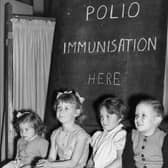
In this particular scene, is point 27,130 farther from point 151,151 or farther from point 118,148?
point 151,151

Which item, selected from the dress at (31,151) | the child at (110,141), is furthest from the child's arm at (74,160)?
the dress at (31,151)

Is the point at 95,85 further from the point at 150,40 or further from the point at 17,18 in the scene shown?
the point at 17,18

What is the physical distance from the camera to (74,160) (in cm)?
260

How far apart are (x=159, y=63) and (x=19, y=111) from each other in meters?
1.13

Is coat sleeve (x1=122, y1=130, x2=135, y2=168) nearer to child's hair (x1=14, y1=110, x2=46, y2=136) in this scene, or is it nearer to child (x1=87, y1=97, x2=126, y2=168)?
child (x1=87, y1=97, x2=126, y2=168)

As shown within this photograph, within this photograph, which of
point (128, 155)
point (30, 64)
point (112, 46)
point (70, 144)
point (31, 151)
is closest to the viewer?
point (128, 155)

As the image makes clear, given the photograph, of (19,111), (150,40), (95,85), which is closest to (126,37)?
(150,40)

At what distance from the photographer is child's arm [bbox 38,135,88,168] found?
101 inches

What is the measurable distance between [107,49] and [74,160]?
893 millimetres

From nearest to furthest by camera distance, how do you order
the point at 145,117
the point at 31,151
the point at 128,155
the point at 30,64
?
the point at 145,117 → the point at 128,155 → the point at 31,151 → the point at 30,64

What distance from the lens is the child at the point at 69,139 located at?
8.54ft

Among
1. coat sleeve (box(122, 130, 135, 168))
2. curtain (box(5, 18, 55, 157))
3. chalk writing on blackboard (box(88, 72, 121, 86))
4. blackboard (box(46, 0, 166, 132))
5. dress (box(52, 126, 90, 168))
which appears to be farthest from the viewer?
curtain (box(5, 18, 55, 157))

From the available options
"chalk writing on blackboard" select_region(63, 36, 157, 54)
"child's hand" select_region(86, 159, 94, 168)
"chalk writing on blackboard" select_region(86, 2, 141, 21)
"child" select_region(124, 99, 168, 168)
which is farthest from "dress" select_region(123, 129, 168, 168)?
"chalk writing on blackboard" select_region(86, 2, 141, 21)

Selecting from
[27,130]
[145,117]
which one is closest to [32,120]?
[27,130]
